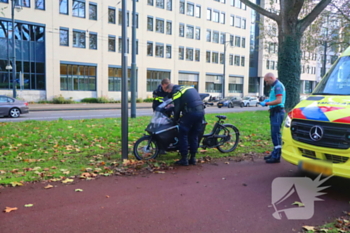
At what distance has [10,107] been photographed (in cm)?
1953

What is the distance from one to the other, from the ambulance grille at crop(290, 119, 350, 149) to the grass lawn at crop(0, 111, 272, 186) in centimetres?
284

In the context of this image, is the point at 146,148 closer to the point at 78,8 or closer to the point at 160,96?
the point at 160,96

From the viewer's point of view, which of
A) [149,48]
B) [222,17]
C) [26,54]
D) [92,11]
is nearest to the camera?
[26,54]

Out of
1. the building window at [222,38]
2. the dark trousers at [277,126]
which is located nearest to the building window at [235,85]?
the building window at [222,38]

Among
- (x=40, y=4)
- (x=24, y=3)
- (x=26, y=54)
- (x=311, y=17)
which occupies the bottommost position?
(x=311, y=17)

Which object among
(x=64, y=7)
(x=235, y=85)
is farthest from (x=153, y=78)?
(x=235, y=85)

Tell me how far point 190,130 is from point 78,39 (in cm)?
3522

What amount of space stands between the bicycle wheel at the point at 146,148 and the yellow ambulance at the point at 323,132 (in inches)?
108

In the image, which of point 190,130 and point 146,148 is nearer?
point 190,130

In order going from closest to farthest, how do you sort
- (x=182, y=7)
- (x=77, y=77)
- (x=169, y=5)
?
(x=77, y=77) < (x=169, y=5) < (x=182, y=7)

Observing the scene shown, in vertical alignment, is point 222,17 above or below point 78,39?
above

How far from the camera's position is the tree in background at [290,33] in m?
13.4

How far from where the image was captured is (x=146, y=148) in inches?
275

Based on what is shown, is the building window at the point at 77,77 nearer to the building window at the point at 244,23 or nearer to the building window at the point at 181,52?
the building window at the point at 181,52
